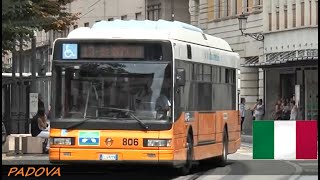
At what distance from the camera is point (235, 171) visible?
18031 millimetres

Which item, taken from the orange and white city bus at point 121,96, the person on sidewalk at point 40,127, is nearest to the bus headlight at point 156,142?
the orange and white city bus at point 121,96

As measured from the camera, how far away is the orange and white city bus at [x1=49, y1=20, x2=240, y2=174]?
1506 centimetres

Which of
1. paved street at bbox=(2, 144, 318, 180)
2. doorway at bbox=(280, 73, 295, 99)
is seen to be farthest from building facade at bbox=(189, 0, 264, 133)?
paved street at bbox=(2, 144, 318, 180)

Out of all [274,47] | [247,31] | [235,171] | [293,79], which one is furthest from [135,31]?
[247,31]

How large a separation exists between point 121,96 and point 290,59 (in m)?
26.6

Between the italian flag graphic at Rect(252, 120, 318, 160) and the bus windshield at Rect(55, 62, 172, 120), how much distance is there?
3.15 m

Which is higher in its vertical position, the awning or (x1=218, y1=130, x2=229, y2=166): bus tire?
the awning

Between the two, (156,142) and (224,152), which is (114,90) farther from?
(224,152)

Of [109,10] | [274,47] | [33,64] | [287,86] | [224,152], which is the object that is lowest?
[224,152]

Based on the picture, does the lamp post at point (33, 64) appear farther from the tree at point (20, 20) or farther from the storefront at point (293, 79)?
the storefront at point (293, 79)

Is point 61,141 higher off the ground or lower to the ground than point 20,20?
lower

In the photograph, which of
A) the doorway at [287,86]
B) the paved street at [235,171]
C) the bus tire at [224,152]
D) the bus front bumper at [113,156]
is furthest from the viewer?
the doorway at [287,86]

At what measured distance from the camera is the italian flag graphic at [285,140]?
1748 cm

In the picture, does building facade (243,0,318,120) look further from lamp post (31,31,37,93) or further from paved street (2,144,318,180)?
paved street (2,144,318,180)
